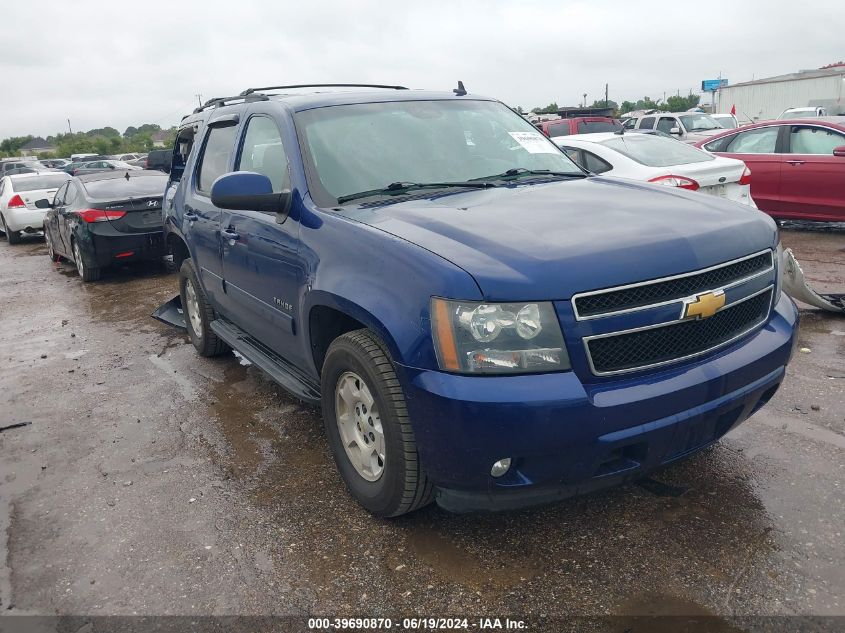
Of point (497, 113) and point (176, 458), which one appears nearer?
point (176, 458)

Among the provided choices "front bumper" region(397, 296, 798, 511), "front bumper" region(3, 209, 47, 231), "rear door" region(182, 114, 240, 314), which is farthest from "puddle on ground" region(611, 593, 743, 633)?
"front bumper" region(3, 209, 47, 231)

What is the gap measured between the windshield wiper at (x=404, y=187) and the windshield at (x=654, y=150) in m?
4.74

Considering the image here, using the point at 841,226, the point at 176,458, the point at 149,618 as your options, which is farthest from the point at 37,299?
the point at 841,226

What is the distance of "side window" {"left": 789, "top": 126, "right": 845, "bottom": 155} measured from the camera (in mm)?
9586

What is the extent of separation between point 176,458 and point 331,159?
1953mm

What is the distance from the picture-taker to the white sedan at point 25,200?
15.5 meters

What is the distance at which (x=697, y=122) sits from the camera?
21188mm

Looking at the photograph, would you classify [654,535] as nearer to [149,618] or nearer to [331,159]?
[149,618]

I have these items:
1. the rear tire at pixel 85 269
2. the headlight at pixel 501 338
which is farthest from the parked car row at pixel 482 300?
the rear tire at pixel 85 269

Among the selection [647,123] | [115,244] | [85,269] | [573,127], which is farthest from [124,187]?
[647,123]

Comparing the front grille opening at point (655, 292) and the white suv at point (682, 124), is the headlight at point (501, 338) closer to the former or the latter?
the front grille opening at point (655, 292)

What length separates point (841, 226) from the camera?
1034cm

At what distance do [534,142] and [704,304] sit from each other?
1.96m

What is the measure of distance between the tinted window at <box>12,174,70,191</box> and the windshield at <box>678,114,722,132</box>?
16690 millimetres
